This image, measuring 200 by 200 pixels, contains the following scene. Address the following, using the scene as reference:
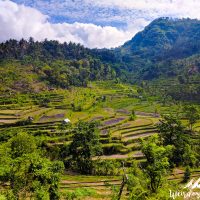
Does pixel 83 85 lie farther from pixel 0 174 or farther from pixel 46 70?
pixel 0 174

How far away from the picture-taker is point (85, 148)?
58281 mm

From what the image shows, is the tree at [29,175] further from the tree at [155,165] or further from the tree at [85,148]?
the tree at [85,148]

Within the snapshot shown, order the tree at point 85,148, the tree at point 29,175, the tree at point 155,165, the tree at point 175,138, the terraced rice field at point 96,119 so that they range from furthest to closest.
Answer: the tree at point 175,138
the tree at point 85,148
the terraced rice field at point 96,119
the tree at point 29,175
the tree at point 155,165

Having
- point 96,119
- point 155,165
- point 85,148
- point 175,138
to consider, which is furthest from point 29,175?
point 96,119

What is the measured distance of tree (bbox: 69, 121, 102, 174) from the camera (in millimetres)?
58406

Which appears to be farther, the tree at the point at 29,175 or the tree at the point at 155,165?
the tree at the point at 29,175

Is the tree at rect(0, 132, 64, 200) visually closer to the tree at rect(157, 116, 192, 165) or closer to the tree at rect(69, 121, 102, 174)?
the tree at rect(69, 121, 102, 174)

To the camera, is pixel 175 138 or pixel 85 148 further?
pixel 175 138

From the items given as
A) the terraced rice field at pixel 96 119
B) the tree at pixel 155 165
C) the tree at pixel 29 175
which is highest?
the tree at pixel 155 165

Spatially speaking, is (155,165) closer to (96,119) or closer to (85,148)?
(85,148)

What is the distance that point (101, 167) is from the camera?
57.6m

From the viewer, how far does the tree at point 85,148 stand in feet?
192

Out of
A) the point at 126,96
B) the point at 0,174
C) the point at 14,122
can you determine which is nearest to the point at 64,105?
the point at 14,122

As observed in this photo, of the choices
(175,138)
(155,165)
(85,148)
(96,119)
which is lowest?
(85,148)
